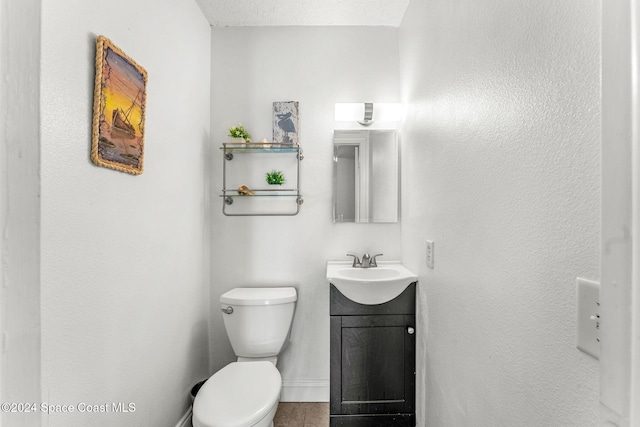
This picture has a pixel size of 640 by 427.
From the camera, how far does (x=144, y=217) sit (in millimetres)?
1283

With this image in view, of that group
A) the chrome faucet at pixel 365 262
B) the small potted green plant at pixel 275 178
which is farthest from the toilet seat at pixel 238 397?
the small potted green plant at pixel 275 178

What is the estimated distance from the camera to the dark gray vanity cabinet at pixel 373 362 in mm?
1576

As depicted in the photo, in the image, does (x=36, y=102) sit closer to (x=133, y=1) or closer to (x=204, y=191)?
(x=133, y=1)

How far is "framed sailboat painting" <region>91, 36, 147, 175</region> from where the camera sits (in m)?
0.99

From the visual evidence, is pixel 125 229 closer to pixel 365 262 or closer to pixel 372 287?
pixel 372 287

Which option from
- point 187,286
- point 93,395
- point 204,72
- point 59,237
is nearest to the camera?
point 59,237

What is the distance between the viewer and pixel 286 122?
2.01 meters

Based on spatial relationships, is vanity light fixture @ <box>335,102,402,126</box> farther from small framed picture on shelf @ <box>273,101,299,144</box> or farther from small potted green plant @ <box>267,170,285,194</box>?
small potted green plant @ <box>267,170,285,194</box>

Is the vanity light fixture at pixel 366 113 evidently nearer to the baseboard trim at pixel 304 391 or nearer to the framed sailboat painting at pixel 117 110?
the framed sailboat painting at pixel 117 110

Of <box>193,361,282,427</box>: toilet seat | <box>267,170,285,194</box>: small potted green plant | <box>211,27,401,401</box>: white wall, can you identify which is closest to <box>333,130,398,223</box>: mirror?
<box>211,27,401,401</box>: white wall

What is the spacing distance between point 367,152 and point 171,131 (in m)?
1.19

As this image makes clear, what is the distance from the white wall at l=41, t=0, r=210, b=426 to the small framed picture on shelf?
1.54 ft

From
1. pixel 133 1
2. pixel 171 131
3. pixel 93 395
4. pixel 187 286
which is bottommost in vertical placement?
pixel 93 395

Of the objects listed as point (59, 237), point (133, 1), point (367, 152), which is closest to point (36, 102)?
point (59, 237)
